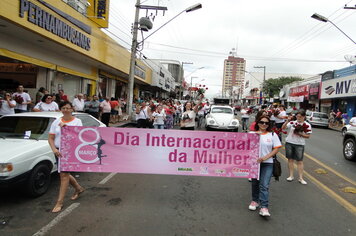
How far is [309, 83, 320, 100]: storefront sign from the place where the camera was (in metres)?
31.6

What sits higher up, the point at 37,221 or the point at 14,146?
the point at 14,146

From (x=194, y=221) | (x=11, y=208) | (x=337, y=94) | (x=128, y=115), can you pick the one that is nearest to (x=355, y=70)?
(x=337, y=94)

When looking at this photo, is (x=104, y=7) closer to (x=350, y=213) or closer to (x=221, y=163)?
(x=221, y=163)

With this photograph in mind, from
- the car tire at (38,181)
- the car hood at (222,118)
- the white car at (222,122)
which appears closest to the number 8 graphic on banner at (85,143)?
the car tire at (38,181)

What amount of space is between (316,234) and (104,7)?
16.8m

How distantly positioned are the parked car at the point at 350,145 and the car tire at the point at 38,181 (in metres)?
8.58

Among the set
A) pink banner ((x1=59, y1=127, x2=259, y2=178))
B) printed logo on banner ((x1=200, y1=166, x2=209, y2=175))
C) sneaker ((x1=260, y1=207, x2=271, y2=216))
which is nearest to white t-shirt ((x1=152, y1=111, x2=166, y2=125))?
pink banner ((x1=59, y1=127, x2=259, y2=178))

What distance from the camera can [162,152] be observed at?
14.3ft

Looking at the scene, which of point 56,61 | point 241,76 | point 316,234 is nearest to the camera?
point 316,234

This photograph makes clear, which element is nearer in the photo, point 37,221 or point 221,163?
point 37,221

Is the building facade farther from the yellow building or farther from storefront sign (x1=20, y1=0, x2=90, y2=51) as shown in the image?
storefront sign (x1=20, y1=0, x2=90, y2=51)

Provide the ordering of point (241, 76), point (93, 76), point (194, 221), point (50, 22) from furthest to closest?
point (241, 76) < point (93, 76) < point (50, 22) < point (194, 221)

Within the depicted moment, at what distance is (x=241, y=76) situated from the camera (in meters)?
158

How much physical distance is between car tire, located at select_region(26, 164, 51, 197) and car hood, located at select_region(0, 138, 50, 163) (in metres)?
0.30
